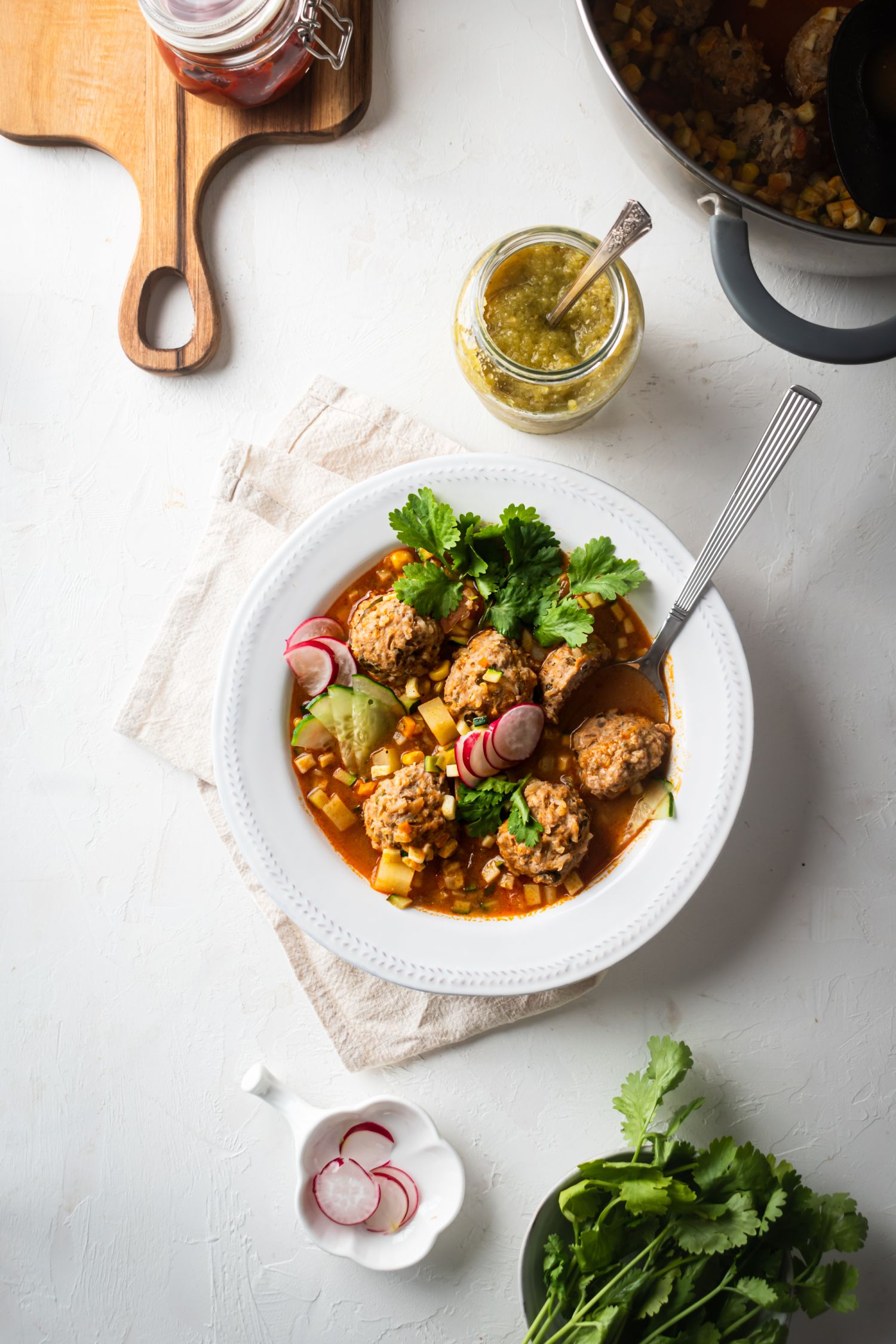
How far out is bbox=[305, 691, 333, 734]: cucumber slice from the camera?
3.10m

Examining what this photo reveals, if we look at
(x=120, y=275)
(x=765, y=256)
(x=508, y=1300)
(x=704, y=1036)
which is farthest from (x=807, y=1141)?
(x=120, y=275)

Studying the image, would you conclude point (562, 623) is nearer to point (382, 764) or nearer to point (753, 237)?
point (382, 764)

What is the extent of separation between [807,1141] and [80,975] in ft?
9.27

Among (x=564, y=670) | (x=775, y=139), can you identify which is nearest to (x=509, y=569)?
(x=564, y=670)

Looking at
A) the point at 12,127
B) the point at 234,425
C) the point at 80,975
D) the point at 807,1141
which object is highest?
the point at 12,127

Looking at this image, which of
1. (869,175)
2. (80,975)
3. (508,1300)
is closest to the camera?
(869,175)

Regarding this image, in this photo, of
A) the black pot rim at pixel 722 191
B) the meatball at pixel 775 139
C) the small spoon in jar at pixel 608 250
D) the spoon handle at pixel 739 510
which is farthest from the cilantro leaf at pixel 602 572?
the meatball at pixel 775 139

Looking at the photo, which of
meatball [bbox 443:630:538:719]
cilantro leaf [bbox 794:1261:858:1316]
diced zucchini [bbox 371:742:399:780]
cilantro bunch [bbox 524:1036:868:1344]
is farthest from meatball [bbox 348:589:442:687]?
cilantro leaf [bbox 794:1261:858:1316]

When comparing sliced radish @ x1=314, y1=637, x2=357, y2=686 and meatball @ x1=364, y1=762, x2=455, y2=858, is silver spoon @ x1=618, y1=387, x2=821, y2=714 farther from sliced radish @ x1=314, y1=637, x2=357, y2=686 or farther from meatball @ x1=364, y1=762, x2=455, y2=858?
sliced radish @ x1=314, y1=637, x2=357, y2=686

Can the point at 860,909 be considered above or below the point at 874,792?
below

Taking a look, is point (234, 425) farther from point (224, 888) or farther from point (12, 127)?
point (224, 888)

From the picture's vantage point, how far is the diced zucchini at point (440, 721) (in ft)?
A: 10.3

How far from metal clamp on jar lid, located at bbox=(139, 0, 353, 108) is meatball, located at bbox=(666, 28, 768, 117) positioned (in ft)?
3.89

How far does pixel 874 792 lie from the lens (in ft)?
11.2
